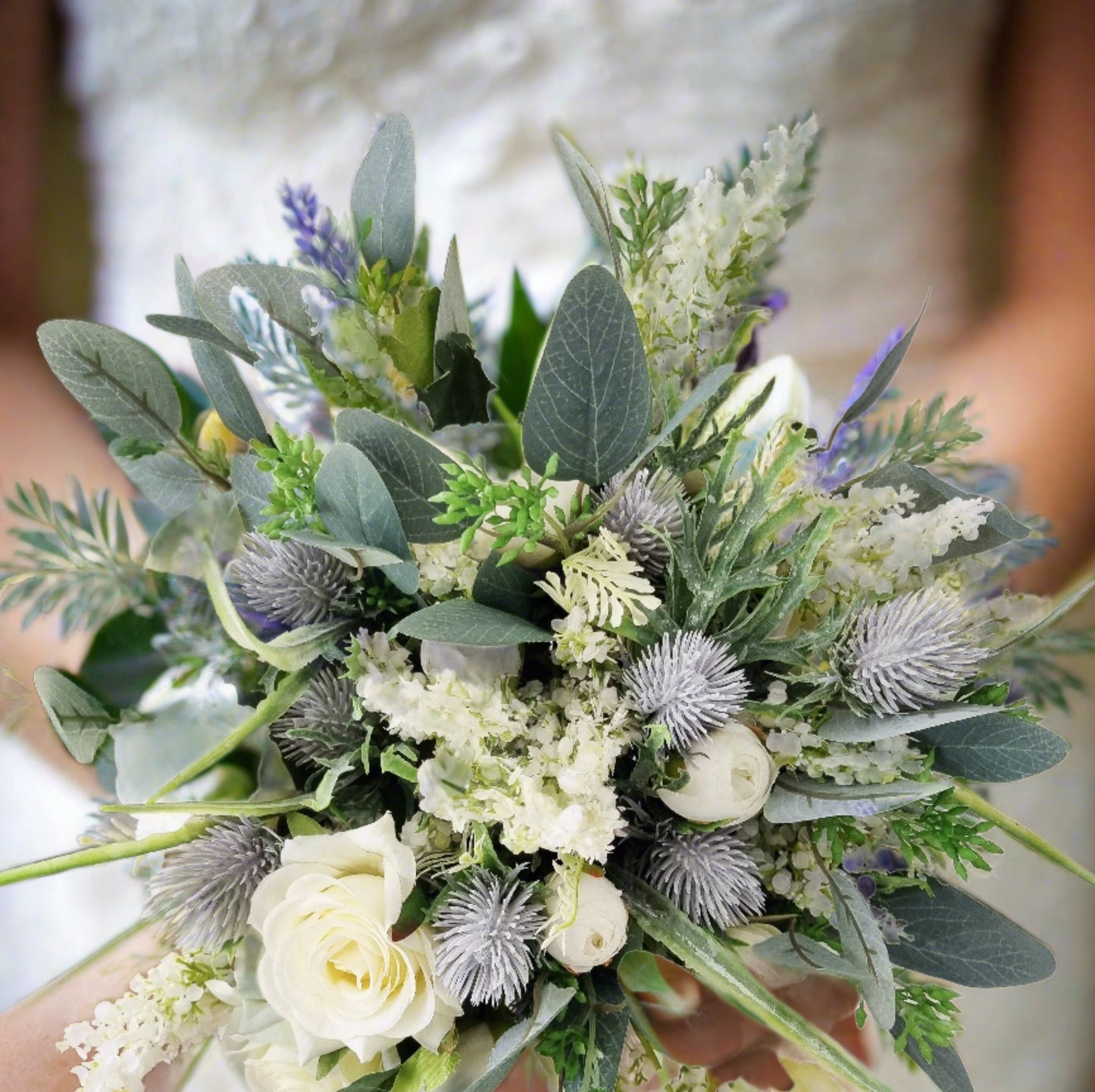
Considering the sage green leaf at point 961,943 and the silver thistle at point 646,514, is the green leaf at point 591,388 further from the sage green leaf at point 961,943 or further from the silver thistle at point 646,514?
the sage green leaf at point 961,943

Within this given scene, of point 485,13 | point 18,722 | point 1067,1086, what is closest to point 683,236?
point 18,722

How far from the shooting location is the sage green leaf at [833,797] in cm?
25

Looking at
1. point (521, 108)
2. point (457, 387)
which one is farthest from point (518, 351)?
point (521, 108)

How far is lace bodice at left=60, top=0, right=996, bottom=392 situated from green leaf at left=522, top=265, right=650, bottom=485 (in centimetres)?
59

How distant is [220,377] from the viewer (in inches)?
11.9

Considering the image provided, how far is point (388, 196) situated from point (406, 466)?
103mm

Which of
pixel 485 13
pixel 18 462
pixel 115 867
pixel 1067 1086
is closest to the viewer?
pixel 115 867

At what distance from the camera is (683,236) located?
0.96ft

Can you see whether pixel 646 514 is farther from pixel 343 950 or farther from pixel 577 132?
pixel 577 132

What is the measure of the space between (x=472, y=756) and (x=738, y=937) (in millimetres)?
103

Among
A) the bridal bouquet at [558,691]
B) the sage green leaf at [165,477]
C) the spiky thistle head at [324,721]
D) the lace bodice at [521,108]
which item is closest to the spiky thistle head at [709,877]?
the bridal bouquet at [558,691]

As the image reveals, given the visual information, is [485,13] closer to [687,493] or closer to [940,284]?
[940,284]

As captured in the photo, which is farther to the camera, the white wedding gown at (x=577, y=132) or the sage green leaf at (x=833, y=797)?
the white wedding gown at (x=577, y=132)

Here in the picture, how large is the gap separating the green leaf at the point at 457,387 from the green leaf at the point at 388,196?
0.03 meters
